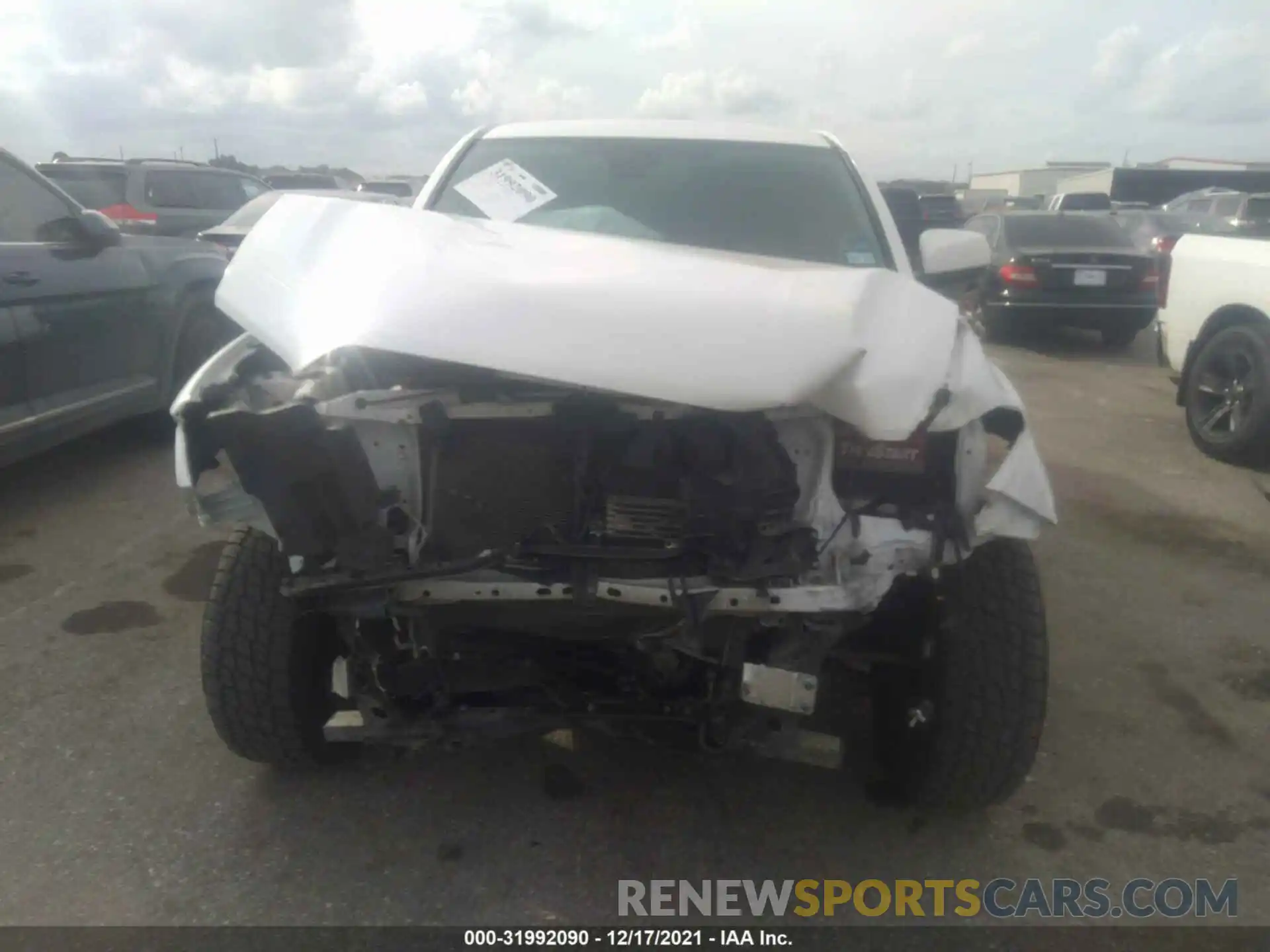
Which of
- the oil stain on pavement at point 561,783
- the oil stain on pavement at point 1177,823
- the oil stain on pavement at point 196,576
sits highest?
the oil stain on pavement at point 196,576

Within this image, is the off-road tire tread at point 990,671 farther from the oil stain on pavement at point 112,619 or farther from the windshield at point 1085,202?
the windshield at point 1085,202

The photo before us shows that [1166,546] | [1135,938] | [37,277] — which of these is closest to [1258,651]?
[1166,546]

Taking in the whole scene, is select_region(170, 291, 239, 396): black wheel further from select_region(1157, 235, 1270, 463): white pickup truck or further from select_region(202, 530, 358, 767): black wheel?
select_region(1157, 235, 1270, 463): white pickup truck

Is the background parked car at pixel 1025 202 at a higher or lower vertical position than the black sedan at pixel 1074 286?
higher

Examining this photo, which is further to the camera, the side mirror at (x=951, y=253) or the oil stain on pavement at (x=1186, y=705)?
the side mirror at (x=951, y=253)

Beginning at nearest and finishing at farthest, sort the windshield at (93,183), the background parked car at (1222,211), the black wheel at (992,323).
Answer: the black wheel at (992,323) < the windshield at (93,183) < the background parked car at (1222,211)

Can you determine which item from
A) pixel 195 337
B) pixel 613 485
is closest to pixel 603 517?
pixel 613 485

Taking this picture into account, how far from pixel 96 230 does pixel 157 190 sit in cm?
694

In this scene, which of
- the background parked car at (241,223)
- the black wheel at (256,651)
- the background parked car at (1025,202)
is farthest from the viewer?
the background parked car at (1025,202)

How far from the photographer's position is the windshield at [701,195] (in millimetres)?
3525

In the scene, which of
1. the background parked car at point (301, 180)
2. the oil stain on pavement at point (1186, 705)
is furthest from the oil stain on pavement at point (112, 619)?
the background parked car at point (301, 180)

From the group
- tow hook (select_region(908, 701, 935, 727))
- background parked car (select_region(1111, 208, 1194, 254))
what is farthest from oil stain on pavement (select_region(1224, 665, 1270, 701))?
background parked car (select_region(1111, 208, 1194, 254))

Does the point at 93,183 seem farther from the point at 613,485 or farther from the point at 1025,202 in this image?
the point at 1025,202

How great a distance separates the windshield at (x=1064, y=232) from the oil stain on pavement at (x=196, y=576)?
908cm
